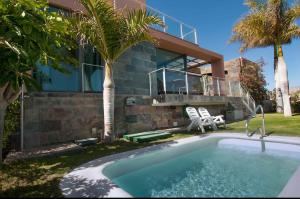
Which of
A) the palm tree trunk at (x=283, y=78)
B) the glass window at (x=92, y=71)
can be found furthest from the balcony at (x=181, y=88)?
the palm tree trunk at (x=283, y=78)

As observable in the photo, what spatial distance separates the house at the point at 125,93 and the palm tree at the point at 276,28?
365 cm

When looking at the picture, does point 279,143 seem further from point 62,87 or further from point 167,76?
point 62,87

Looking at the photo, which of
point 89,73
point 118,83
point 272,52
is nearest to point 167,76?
point 118,83

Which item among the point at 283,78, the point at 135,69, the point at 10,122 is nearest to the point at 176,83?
the point at 135,69

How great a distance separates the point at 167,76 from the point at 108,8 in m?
4.57

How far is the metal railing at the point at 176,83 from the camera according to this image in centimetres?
1086

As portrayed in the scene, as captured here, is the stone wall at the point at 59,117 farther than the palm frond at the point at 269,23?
No

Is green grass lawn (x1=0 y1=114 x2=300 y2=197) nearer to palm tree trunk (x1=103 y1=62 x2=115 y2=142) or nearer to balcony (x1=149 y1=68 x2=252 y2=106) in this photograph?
palm tree trunk (x1=103 y1=62 x2=115 y2=142)

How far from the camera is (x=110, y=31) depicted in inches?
302

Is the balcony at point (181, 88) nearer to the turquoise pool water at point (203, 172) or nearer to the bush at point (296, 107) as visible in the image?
the turquoise pool water at point (203, 172)

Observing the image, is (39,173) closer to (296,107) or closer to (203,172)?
(203,172)

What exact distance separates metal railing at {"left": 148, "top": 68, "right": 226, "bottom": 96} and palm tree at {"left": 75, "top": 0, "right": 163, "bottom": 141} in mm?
3064

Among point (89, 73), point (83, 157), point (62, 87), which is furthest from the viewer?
point (89, 73)

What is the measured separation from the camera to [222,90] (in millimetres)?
14383
